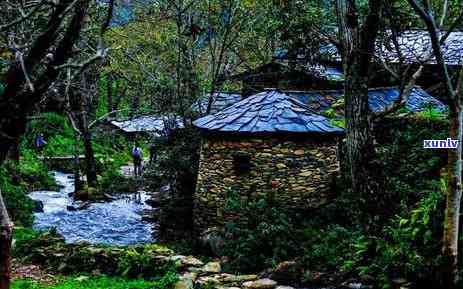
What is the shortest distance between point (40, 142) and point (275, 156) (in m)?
18.3

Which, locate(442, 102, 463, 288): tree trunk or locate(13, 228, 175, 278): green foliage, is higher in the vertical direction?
locate(442, 102, 463, 288): tree trunk

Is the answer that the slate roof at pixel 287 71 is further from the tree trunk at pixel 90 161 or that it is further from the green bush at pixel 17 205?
the green bush at pixel 17 205

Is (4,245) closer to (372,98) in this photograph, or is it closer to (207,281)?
(207,281)

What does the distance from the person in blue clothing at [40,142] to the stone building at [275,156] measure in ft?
54.7

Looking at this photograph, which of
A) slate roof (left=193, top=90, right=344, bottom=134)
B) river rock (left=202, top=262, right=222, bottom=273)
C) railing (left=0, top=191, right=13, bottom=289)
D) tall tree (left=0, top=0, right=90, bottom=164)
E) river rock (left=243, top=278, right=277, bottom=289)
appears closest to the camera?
railing (left=0, top=191, right=13, bottom=289)

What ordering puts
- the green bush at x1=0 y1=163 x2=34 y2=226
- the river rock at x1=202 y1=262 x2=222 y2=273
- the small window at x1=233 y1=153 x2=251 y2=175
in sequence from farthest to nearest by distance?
the green bush at x1=0 y1=163 x2=34 y2=226
the small window at x1=233 y1=153 x2=251 y2=175
the river rock at x1=202 y1=262 x2=222 y2=273

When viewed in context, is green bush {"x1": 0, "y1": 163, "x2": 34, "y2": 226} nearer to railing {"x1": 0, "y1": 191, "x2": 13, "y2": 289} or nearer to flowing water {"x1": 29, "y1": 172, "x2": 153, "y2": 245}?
flowing water {"x1": 29, "y1": 172, "x2": 153, "y2": 245}

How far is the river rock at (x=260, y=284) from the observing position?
803cm

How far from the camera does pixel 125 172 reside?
28.7 metres

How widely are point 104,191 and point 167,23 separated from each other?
7.84 metres

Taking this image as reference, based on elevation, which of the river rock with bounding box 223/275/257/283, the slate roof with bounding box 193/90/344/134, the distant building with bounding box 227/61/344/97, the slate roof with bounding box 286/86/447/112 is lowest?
the river rock with bounding box 223/275/257/283

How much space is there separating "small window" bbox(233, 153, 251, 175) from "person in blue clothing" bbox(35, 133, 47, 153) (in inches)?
682

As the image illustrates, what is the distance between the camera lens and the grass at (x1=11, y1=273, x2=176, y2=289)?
27.2ft

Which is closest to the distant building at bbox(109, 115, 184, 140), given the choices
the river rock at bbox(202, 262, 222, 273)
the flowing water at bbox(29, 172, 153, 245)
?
the flowing water at bbox(29, 172, 153, 245)
